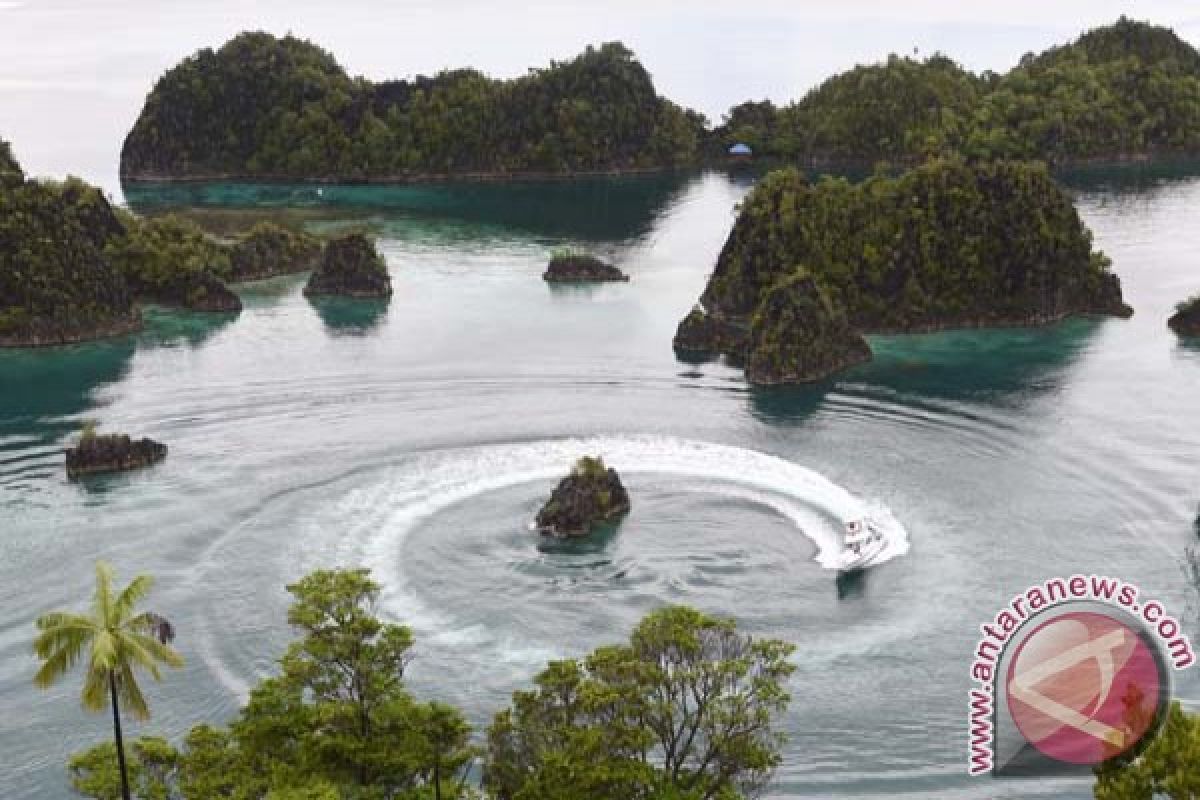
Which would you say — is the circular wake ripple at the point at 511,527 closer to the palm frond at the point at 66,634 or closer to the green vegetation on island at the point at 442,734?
the green vegetation on island at the point at 442,734

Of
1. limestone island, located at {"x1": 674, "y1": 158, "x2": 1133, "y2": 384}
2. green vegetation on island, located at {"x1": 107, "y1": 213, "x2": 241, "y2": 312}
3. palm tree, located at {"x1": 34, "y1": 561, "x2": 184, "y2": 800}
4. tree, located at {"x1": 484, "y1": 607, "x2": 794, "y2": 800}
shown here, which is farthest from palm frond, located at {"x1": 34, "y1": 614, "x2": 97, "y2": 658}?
green vegetation on island, located at {"x1": 107, "y1": 213, "x2": 241, "y2": 312}

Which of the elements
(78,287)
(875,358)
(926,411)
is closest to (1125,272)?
(875,358)

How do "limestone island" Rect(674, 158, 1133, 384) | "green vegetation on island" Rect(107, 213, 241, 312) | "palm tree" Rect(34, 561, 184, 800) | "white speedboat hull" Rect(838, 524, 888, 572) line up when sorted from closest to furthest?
"palm tree" Rect(34, 561, 184, 800)
"white speedboat hull" Rect(838, 524, 888, 572)
"limestone island" Rect(674, 158, 1133, 384)
"green vegetation on island" Rect(107, 213, 241, 312)

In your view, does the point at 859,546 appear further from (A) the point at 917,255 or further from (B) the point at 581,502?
(A) the point at 917,255

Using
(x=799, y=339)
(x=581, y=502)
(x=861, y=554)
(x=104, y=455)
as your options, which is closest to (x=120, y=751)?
(x=581, y=502)

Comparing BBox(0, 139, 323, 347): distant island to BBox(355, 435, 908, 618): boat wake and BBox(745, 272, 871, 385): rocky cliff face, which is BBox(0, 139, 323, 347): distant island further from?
BBox(745, 272, 871, 385): rocky cliff face

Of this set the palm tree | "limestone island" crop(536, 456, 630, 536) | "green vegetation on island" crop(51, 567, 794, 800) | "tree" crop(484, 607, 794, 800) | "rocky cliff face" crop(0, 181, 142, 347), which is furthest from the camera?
"rocky cliff face" crop(0, 181, 142, 347)
